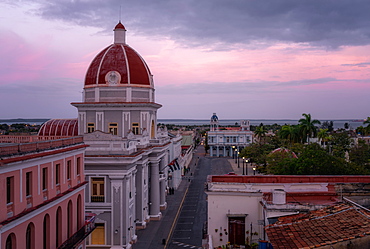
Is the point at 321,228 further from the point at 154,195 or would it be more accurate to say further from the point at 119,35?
the point at 119,35

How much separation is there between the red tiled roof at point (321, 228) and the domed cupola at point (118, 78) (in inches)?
1145

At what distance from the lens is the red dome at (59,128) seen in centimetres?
4174

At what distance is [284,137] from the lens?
7925cm

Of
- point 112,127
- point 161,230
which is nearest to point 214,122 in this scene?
point 112,127

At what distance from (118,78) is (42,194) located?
23.8 meters

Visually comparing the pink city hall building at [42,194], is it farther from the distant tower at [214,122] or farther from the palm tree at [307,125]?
the distant tower at [214,122]

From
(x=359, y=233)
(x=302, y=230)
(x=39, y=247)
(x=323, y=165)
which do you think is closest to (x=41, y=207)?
(x=39, y=247)

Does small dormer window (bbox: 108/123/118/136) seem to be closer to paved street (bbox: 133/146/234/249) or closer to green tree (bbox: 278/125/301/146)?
paved street (bbox: 133/146/234/249)

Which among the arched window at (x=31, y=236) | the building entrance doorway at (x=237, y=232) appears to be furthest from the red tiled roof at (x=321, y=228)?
the arched window at (x=31, y=236)

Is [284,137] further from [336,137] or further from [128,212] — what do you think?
[128,212]

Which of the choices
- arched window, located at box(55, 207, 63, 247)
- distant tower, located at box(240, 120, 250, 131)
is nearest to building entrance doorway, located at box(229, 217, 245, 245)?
arched window, located at box(55, 207, 63, 247)

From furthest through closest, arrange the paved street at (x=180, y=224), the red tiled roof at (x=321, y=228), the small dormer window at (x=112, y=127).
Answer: the small dormer window at (x=112, y=127)
the paved street at (x=180, y=224)
the red tiled roof at (x=321, y=228)

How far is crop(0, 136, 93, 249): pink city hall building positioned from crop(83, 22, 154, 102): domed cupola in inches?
674

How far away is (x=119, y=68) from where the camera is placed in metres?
41.7
